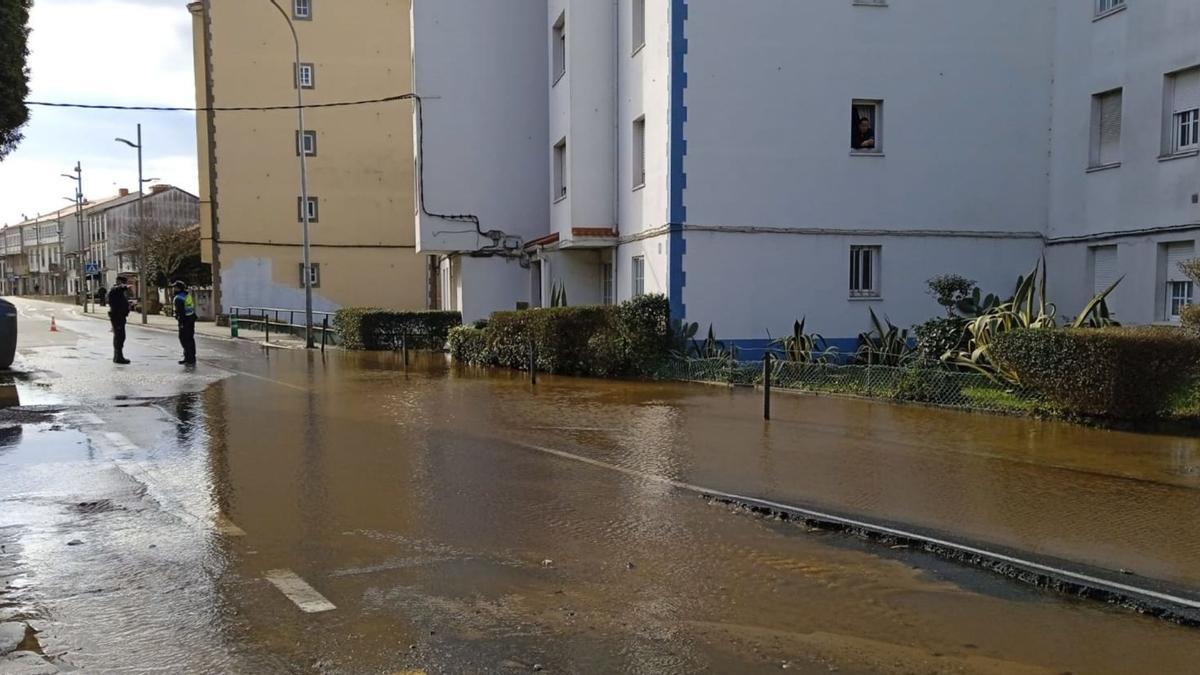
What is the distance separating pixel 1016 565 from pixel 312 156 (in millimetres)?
38969

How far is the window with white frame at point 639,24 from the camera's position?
62.1 feet

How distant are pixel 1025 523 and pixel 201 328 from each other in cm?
3595

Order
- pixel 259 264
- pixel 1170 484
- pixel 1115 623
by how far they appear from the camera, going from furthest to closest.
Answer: pixel 259 264 < pixel 1170 484 < pixel 1115 623

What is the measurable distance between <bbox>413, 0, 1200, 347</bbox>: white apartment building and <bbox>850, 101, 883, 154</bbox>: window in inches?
1.3

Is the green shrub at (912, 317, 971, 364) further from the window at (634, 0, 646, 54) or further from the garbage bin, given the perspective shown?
the garbage bin

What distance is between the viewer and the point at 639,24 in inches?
754

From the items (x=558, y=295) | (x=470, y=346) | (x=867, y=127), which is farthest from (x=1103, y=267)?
(x=470, y=346)

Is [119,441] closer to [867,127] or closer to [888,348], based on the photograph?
[888,348]

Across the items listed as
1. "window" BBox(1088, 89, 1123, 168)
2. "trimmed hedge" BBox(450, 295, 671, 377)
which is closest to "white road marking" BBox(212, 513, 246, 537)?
"trimmed hedge" BBox(450, 295, 671, 377)

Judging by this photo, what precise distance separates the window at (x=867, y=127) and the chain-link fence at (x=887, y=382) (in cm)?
546

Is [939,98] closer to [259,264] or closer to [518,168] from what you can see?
[518,168]

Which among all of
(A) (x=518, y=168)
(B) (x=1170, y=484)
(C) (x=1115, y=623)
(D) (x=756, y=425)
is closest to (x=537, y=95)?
(A) (x=518, y=168)

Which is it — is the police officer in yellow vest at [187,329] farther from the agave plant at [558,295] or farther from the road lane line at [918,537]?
the road lane line at [918,537]

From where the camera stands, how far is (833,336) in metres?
18.0
